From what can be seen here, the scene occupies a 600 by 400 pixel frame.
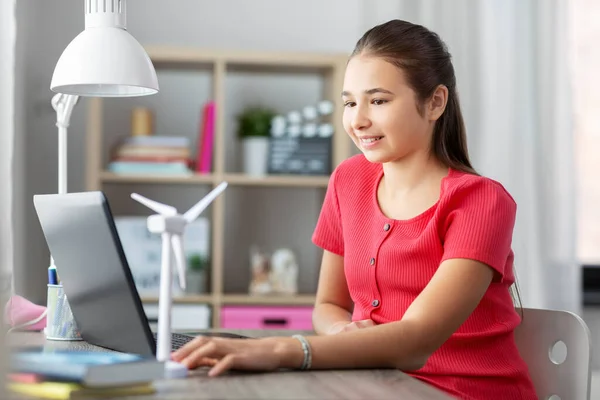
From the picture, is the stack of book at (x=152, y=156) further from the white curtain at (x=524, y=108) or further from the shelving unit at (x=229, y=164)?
the white curtain at (x=524, y=108)

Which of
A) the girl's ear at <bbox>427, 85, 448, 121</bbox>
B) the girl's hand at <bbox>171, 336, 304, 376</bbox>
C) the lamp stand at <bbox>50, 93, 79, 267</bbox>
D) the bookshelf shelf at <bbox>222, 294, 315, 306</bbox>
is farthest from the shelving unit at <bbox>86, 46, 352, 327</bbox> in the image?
the girl's hand at <bbox>171, 336, 304, 376</bbox>

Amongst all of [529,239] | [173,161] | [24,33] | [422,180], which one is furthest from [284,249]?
[422,180]

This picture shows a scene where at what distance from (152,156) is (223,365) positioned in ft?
7.19

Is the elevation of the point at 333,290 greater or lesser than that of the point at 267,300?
greater

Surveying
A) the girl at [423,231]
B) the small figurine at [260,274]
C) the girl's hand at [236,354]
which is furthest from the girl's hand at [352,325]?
the small figurine at [260,274]

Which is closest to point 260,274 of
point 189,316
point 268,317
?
point 268,317

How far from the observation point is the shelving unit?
3215 mm

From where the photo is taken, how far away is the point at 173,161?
10.6 feet

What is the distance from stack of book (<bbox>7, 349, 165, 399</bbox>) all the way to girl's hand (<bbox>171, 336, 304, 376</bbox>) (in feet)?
0.28

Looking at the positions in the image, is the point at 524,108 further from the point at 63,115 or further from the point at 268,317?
the point at 63,115

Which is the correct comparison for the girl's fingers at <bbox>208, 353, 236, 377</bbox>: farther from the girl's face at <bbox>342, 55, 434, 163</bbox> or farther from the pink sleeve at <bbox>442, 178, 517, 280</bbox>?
the girl's face at <bbox>342, 55, 434, 163</bbox>

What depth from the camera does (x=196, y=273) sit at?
10.7ft

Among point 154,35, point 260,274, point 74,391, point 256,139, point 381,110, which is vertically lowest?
point 260,274

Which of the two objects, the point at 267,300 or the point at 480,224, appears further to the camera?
the point at 267,300
